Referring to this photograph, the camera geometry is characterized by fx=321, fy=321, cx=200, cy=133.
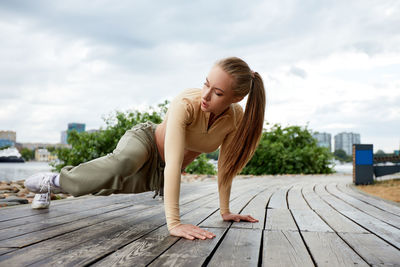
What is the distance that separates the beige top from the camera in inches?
65.8

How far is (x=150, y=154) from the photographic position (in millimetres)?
2203

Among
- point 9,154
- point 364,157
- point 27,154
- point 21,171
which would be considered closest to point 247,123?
point 364,157

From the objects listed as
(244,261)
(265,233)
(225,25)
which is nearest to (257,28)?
(225,25)

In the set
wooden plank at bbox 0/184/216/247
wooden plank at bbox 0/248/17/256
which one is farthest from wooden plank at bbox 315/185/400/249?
wooden plank at bbox 0/248/17/256

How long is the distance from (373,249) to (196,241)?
80 centimetres

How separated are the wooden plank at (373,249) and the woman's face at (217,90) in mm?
924

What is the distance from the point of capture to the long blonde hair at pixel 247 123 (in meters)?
1.72

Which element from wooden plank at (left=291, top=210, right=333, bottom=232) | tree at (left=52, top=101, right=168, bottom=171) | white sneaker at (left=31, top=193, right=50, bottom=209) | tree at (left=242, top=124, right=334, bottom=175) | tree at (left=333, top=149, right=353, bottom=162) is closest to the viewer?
wooden plank at (left=291, top=210, right=333, bottom=232)

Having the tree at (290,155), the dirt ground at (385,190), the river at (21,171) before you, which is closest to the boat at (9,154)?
the river at (21,171)

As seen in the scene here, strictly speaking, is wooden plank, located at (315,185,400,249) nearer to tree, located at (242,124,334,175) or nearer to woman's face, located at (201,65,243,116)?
woman's face, located at (201,65,243,116)

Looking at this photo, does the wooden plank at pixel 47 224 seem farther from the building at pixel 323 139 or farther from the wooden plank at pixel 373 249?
the building at pixel 323 139

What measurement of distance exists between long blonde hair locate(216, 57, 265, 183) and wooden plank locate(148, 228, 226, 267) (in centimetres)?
64

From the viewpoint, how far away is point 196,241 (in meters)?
1.50

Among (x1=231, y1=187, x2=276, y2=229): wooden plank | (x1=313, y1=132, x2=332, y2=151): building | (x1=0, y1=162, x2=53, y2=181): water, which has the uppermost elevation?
(x1=313, y1=132, x2=332, y2=151): building
